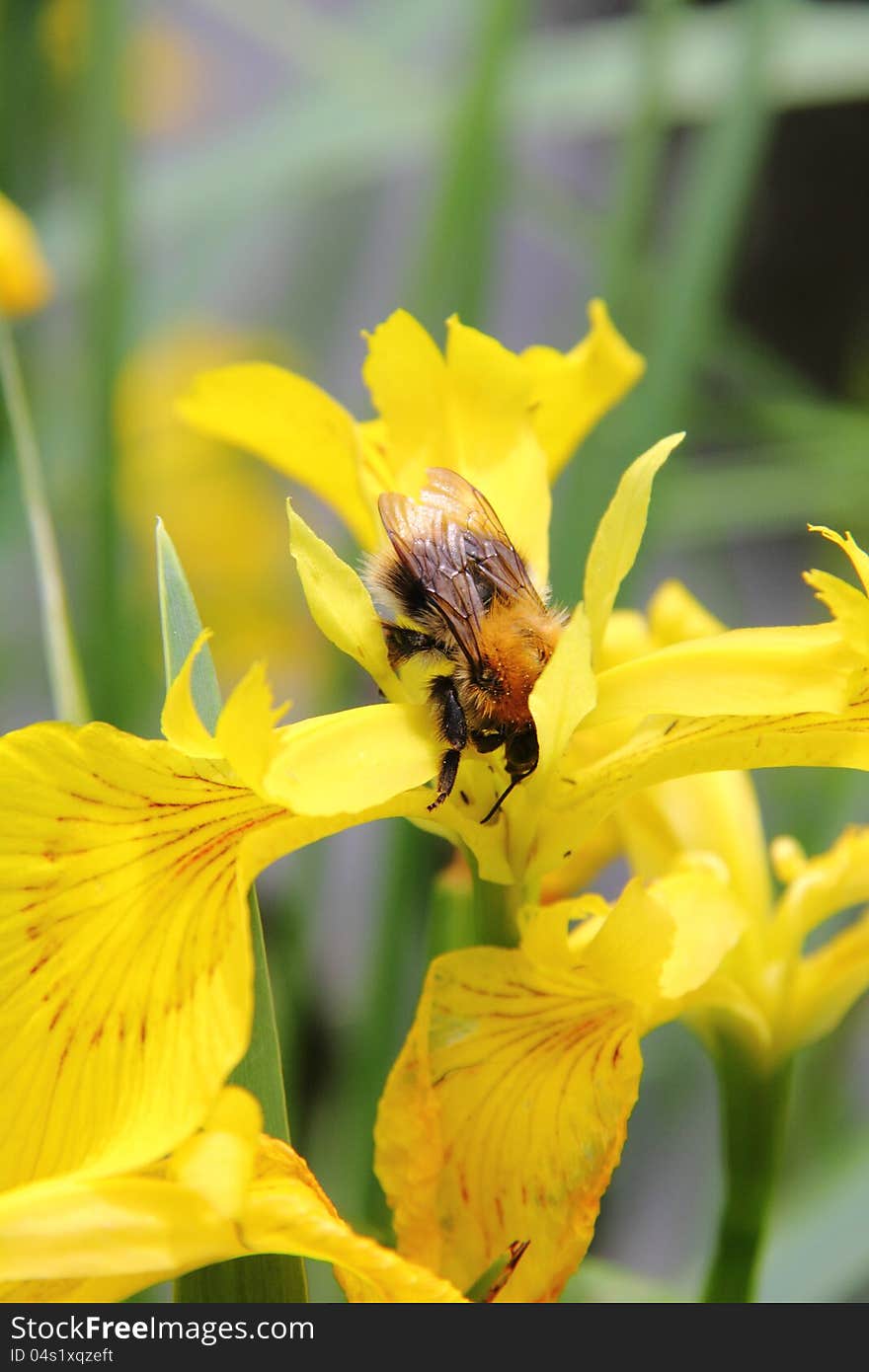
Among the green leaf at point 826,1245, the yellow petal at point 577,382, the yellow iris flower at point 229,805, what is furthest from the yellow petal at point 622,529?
the green leaf at point 826,1245

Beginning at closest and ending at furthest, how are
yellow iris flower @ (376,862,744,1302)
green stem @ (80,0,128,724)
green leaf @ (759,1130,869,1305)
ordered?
yellow iris flower @ (376,862,744,1302) → green leaf @ (759,1130,869,1305) → green stem @ (80,0,128,724)

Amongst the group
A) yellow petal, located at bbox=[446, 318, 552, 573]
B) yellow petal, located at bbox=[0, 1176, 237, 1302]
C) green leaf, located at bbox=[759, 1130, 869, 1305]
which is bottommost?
green leaf, located at bbox=[759, 1130, 869, 1305]

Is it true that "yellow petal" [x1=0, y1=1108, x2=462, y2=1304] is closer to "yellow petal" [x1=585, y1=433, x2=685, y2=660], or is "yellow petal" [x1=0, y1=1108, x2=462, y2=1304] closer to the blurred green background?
"yellow petal" [x1=585, y1=433, x2=685, y2=660]

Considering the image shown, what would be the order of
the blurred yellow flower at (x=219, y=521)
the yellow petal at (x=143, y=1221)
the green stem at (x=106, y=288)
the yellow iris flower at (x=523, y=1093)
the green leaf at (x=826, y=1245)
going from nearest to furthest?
the yellow petal at (x=143, y=1221), the yellow iris flower at (x=523, y=1093), the green leaf at (x=826, y=1245), the green stem at (x=106, y=288), the blurred yellow flower at (x=219, y=521)

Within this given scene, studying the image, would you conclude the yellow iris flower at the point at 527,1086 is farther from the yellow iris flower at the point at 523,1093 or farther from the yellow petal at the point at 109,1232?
the yellow petal at the point at 109,1232

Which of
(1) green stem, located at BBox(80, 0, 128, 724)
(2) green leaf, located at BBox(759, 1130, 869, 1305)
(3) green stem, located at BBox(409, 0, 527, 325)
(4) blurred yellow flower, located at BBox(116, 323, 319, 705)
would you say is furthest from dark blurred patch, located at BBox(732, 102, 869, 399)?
(2) green leaf, located at BBox(759, 1130, 869, 1305)

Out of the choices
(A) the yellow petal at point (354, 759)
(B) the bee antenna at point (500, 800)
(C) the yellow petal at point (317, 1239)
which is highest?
(A) the yellow petal at point (354, 759)

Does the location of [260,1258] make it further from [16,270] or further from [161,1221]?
[16,270]
